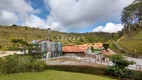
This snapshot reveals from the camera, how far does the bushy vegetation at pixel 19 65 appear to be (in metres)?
30.9

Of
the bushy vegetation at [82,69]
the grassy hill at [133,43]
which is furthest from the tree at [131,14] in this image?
the bushy vegetation at [82,69]

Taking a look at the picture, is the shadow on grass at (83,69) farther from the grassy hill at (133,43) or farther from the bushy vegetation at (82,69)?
the grassy hill at (133,43)

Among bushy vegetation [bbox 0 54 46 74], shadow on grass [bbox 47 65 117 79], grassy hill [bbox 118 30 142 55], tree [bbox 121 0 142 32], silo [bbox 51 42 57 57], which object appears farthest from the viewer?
tree [bbox 121 0 142 32]

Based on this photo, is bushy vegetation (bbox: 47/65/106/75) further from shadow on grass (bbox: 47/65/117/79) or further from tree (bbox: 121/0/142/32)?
tree (bbox: 121/0/142/32)

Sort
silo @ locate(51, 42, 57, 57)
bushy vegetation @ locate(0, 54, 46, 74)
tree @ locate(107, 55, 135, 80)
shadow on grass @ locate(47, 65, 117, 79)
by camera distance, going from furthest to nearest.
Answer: silo @ locate(51, 42, 57, 57)
shadow on grass @ locate(47, 65, 117, 79)
tree @ locate(107, 55, 135, 80)
bushy vegetation @ locate(0, 54, 46, 74)

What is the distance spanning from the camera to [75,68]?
39.5 m

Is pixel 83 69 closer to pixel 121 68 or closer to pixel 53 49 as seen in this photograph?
pixel 121 68

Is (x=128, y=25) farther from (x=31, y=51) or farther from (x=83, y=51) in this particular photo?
(x=31, y=51)

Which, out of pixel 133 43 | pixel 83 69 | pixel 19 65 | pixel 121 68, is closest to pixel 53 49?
pixel 83 69

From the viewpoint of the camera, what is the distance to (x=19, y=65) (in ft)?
104

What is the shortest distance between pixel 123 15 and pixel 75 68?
212ft

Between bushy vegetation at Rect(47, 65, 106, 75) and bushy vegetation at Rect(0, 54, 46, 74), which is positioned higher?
bushy vegetation at Rect(0, 54, 46, 74)

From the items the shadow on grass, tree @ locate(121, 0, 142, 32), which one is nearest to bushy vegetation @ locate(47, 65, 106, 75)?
the shadow on grass

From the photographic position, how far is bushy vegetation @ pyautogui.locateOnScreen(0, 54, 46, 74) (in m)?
30.9
